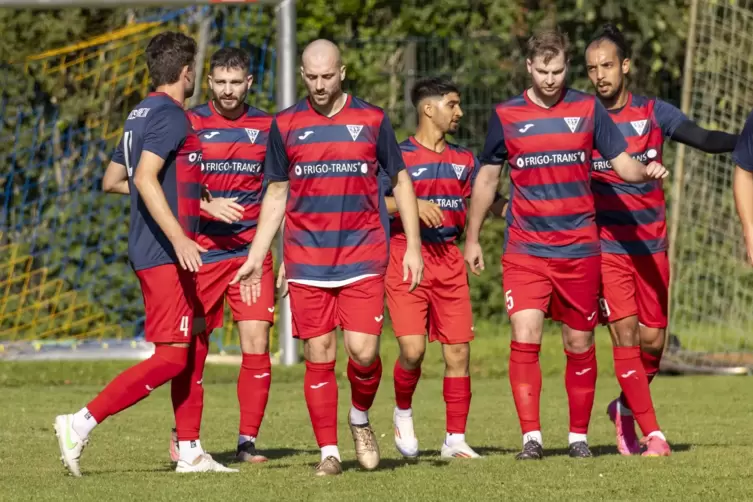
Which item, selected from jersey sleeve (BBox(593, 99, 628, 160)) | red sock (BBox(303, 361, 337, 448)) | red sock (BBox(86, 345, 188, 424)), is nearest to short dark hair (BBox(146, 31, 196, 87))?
red sock (BBox(86, 345, 188, 424))

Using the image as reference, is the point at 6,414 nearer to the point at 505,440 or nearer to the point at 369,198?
the point at 505,440

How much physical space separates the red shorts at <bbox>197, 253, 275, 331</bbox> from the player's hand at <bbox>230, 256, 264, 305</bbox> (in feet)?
1.60

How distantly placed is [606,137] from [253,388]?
2.33m

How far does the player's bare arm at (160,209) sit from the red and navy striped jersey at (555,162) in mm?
1834

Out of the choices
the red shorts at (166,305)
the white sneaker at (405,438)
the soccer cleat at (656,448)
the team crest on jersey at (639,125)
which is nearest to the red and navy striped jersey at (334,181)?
the red shorts at (166,305)

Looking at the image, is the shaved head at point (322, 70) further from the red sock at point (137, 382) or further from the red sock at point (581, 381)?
the red sock at point (581, 381)

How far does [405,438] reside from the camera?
8109 mm

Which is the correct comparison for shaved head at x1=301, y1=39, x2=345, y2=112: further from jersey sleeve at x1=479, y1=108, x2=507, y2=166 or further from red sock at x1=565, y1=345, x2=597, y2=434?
red sock at x1=565, y1=345, x2=597, y2=434

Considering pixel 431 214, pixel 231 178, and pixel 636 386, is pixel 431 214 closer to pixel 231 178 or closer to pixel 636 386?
pixel 231 178

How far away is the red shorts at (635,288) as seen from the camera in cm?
809

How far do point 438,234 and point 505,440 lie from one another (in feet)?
4.45

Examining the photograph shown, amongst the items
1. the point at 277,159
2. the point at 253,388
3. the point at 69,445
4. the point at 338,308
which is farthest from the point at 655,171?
the point at 69,445

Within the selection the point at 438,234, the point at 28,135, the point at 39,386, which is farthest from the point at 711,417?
the point at 28,135

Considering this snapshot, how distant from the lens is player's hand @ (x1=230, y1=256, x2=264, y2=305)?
7051mm
